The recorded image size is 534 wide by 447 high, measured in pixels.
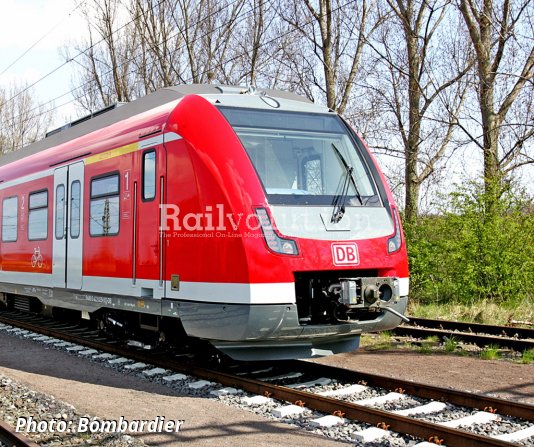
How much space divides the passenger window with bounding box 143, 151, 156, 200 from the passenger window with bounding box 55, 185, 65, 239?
9.24 feet

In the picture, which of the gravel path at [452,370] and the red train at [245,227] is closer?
the red train at [245,227]

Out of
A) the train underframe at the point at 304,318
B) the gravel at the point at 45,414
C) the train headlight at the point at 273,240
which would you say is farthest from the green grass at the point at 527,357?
the gravel at the point at 45,414

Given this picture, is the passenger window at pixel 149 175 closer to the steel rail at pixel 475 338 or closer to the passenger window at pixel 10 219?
the steel rail at pixel 475 338

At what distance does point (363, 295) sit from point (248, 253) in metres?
1.37

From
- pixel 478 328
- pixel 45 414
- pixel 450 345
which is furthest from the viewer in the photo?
pixel 478 328

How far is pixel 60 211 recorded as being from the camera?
35.8ft

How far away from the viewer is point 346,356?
9461mm

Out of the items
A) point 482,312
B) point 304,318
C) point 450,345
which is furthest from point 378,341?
point 304,318

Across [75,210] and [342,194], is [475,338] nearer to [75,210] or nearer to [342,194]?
[342,194]

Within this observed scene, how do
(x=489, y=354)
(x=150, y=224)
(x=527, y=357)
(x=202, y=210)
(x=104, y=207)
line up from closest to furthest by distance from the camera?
(x=202, y=210) < (x=150, y=224) < (x=527, y=357) < (x=489, y=354) < (x=104, y=207)

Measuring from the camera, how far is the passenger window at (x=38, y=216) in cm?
1159

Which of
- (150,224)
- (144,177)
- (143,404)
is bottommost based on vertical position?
(143,404)

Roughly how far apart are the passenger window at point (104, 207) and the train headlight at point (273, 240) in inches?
106

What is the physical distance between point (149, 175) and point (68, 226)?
2.77 meters
